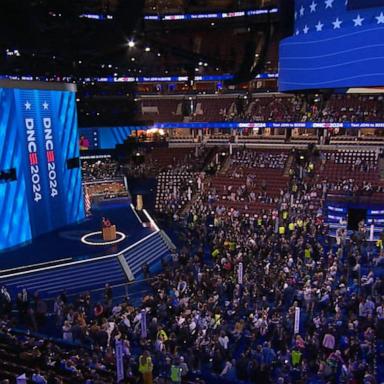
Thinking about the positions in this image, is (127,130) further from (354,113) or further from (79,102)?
(354,113)

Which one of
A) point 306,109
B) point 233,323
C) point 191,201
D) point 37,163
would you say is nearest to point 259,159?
point 306,109

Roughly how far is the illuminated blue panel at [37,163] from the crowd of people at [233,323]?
19.8ft

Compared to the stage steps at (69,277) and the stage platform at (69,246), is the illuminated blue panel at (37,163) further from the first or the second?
the stage steps at (69,277)

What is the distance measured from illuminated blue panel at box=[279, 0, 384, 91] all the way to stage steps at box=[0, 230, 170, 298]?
12991mm

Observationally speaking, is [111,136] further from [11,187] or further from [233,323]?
[233,323]

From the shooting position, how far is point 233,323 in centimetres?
1274

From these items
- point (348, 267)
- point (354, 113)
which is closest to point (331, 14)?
point (348, 267)

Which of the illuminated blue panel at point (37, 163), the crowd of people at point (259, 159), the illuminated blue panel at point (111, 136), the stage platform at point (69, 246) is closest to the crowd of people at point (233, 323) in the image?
the stage platform at point (69, 246)

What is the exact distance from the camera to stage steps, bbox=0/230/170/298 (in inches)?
622

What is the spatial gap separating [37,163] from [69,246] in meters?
4.44

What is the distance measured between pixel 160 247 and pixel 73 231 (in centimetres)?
434

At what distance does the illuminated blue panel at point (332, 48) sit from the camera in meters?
3.97

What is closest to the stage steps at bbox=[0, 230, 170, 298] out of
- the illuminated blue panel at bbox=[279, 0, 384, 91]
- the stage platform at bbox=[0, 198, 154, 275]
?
the stage platform at bbox=[0, 198, 154, 275]

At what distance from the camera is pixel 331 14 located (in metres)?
4.47
